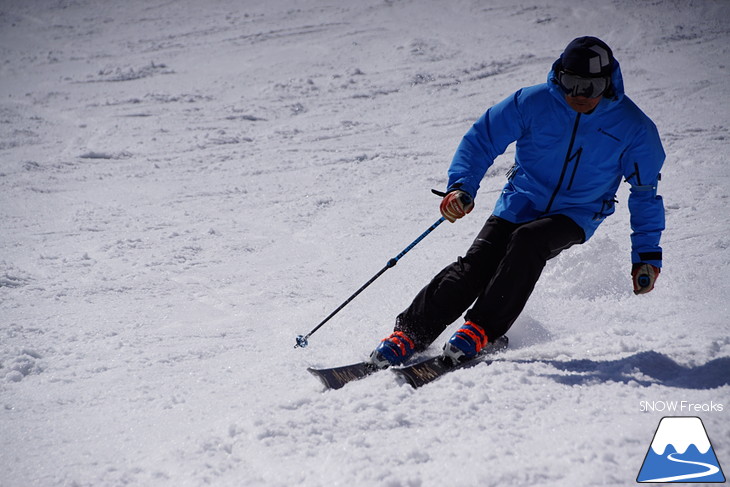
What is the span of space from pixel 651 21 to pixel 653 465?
38.8ft

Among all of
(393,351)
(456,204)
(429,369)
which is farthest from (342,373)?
(456,204)

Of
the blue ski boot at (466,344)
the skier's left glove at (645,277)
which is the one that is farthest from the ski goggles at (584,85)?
the blue ski boot at (466,344)

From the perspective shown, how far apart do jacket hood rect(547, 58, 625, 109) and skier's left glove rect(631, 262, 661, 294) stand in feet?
2.63

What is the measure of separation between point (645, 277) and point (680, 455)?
3.74 feet

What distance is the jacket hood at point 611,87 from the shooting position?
108 inches

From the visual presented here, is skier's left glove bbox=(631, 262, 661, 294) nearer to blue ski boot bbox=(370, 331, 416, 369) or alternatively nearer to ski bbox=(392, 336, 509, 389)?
ski bbox=(392, 336, 509, 389)

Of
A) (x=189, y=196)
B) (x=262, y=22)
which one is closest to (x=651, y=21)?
(x=262, y=22)

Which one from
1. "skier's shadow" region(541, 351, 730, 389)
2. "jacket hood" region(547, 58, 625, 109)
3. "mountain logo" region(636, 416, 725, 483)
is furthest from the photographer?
"jacket hood" region(547, 58, 625, 109)

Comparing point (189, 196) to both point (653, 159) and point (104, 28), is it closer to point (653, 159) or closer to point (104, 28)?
point (653, 159)

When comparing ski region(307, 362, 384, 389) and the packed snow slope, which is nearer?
the packed snow slope

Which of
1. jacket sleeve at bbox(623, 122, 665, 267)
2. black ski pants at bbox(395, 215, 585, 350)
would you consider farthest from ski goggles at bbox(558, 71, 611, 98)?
black ski pants at bbox(395, 215, 585, 350)

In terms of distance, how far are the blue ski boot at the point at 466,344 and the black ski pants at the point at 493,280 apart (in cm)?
4

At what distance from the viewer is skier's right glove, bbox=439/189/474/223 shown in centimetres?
299

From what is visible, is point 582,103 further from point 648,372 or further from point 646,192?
point 648,372
